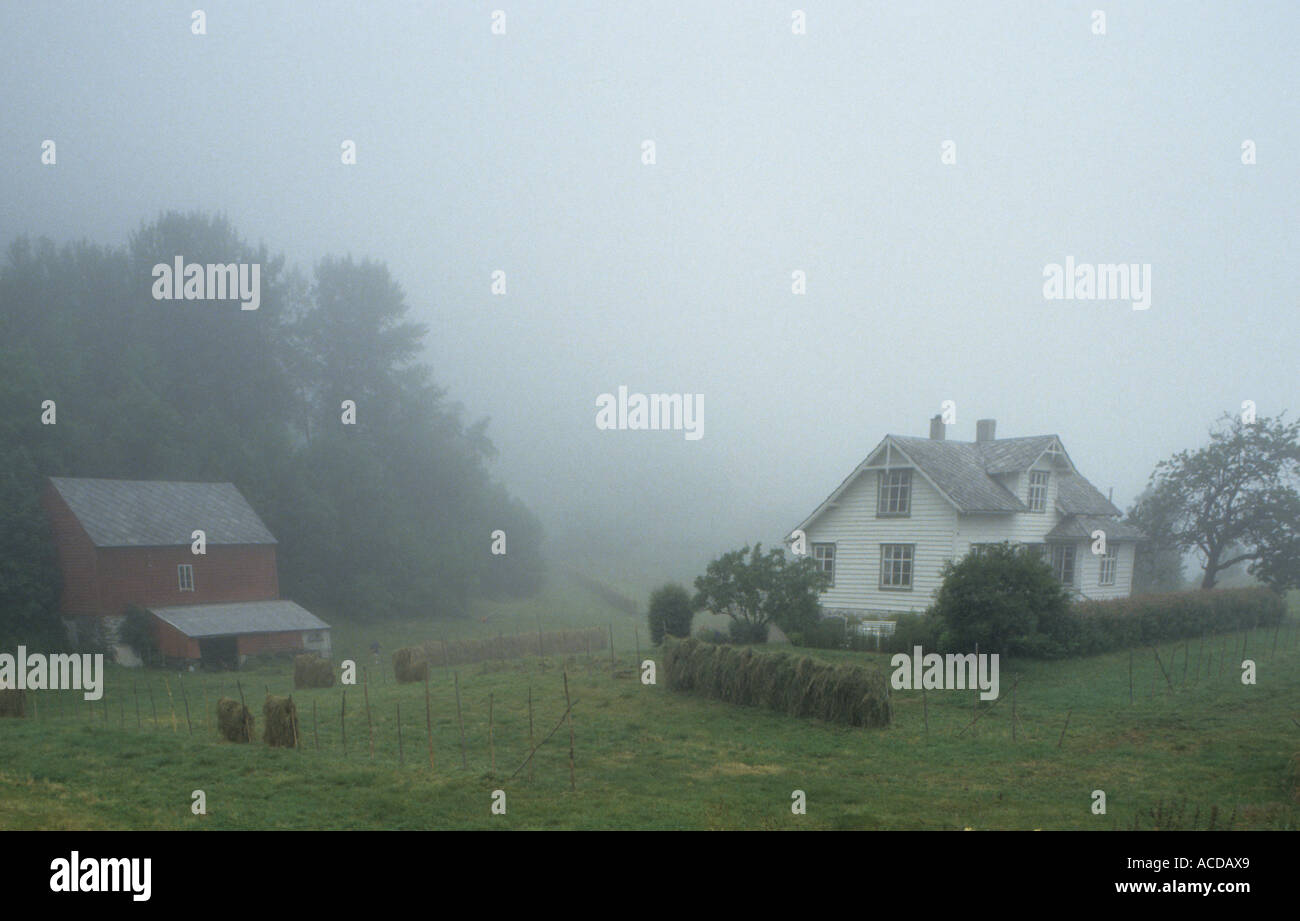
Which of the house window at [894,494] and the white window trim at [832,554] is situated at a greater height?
the house window at [894,494]

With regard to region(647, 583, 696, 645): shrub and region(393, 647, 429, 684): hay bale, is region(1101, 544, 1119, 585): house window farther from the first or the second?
region(393, 647, 429, 684): hay bale

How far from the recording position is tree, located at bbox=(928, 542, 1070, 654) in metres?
26.2

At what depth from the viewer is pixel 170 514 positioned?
43.9 m

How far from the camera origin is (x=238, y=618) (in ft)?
134

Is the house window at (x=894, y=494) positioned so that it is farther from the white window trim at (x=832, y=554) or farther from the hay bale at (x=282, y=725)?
the hay bale at (x=282, y=725)

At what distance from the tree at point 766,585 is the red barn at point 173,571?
69.8 feet

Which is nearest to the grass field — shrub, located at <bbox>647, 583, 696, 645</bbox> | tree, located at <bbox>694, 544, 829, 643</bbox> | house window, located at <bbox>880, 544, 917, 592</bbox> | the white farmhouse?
tree, located at <bbox>694, 544, 829, 643</bbox>

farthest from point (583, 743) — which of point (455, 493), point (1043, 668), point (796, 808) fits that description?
point (455, 493)

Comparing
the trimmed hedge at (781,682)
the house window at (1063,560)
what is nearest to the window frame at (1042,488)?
the house window at (1063,560)

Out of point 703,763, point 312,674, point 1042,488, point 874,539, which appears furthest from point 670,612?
point 703,763

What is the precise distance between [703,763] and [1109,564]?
29648 millimetres

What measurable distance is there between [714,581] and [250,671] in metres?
20.1

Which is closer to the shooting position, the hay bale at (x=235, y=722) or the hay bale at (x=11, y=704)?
the hay bale at (x=235, y=722)

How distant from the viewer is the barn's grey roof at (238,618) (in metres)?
38.7
